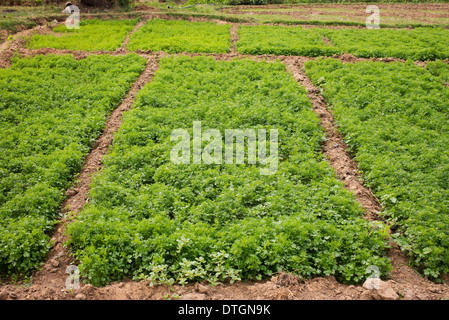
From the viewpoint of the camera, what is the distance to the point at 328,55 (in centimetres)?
1750

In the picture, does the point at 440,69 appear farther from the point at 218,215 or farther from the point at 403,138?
the point at 218,215

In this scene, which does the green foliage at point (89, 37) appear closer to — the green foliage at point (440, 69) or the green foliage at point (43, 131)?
the green foliage at point (43, 131)

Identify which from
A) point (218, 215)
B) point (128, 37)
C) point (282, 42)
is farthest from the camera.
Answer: point (128, 37)

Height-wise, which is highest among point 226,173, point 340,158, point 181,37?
point 181,37

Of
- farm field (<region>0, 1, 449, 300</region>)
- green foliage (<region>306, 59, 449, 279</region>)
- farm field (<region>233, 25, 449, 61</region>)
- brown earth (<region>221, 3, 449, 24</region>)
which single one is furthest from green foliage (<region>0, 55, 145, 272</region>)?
brown earth (<region>221, 3, 449, 24</region>)

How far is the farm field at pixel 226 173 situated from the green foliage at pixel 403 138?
60mm

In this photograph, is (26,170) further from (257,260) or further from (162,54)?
(162,54)

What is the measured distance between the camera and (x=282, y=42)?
18484mm

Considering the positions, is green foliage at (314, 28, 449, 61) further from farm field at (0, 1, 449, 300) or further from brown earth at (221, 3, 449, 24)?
brown earth at (221, 3, 449, 24)

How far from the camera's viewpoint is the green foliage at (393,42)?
17.0 m

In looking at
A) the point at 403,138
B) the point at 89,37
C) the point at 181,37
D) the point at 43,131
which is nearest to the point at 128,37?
the point at 89,37

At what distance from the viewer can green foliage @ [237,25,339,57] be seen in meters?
17.6

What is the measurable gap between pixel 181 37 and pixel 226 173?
43.7ft

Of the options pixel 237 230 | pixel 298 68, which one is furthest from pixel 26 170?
pixel 298 68
